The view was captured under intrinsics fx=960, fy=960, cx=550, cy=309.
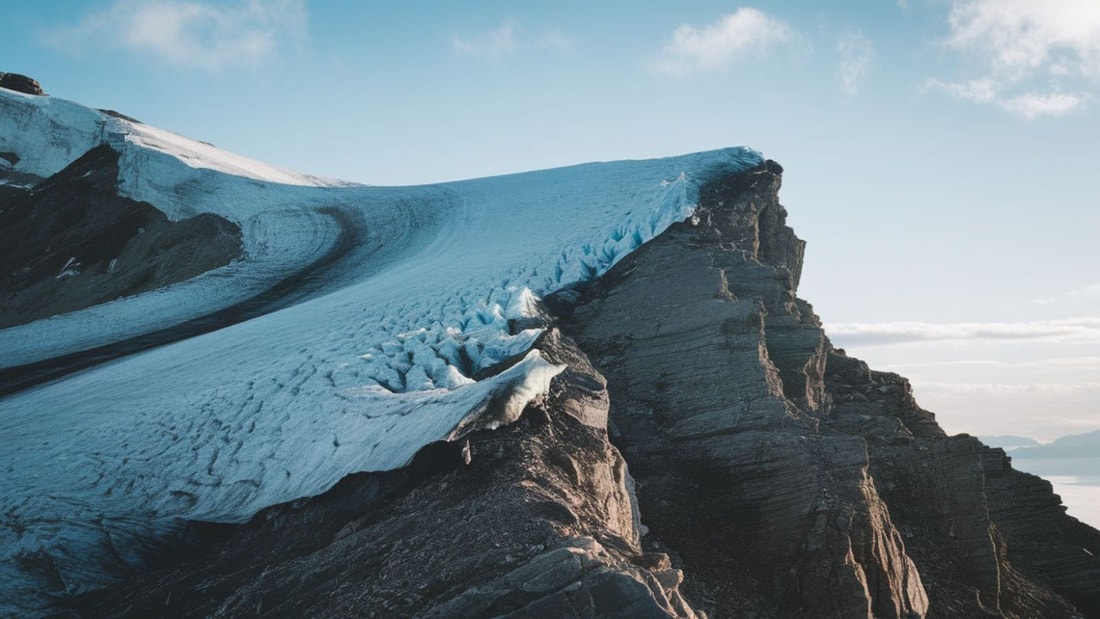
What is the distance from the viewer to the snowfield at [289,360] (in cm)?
1039

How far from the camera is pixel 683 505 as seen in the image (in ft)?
39.9

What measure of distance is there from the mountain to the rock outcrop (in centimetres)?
234

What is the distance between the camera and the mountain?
866 cm

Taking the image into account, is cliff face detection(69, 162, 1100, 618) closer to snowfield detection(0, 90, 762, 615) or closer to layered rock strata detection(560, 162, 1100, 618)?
layered rock strata detection(560, 162, 1100, 618)

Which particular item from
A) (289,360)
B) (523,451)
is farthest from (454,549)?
(289,360)

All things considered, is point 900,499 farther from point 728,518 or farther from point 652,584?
point 652,584

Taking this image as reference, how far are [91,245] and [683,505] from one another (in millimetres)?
20816

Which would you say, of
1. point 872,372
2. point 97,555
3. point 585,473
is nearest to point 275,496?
point 97,555

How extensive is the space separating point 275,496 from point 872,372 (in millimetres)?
12838

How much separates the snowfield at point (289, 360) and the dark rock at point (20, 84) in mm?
18230

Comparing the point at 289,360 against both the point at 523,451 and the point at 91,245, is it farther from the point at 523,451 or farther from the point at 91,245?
the point at 91,245

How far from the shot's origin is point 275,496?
10.3 meters

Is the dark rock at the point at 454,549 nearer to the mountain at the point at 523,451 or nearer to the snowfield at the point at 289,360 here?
the mountain at the point at 523,451

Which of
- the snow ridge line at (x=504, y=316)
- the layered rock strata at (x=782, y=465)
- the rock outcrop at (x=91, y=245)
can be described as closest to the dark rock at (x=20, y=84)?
the rock outcrop at (x=91, y=245)
